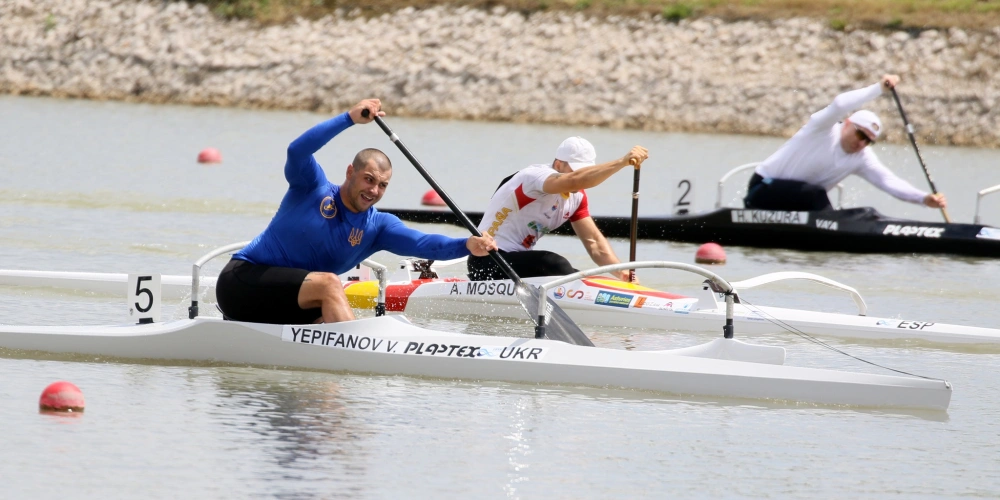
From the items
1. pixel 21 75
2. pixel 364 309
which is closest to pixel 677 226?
pixel 364 309

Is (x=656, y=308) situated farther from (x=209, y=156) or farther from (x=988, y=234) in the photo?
(x=209, y=156)

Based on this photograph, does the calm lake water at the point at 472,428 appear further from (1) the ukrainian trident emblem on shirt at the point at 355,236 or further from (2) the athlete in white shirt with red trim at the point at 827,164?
(2) the athlete in white shirt with red trim at the point at 827,164

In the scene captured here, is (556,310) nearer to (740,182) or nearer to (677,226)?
(677,226)

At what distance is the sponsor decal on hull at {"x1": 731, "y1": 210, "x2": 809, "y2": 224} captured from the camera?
44.8ft

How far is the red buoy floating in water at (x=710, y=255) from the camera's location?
12906 mm

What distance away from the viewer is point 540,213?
9188 millimetres

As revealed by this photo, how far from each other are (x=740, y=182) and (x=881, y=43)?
9.42 m

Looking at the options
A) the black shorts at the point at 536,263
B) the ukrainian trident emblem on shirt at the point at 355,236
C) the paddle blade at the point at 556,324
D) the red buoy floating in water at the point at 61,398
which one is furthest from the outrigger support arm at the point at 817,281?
the red buoy floating in water at the point at 61,398

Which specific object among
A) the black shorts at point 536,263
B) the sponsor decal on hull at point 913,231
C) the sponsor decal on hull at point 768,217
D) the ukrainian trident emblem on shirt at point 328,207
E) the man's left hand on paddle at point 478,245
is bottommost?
the black shorts at point 536,263

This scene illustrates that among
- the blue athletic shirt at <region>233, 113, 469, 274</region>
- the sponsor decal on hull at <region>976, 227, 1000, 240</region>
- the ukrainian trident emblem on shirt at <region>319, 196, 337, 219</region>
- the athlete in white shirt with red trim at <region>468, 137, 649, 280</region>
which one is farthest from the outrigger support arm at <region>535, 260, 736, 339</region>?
the sponsor decal on hull at <region>976, 227, 1000, 240</region>

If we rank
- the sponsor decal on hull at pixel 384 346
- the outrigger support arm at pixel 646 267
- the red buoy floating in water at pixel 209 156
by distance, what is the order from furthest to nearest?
the red buoy floating in water at pixel 209 156
the sponsor decal on hull at pixel 384 346
the outrigger support arm at pixel 646 267

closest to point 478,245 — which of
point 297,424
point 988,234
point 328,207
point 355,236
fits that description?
point 355,236

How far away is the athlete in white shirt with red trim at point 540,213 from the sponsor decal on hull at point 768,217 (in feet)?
15.2

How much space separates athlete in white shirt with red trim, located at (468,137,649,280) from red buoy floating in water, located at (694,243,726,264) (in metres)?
3.66
